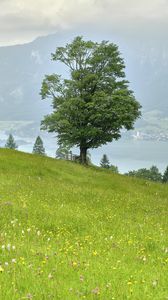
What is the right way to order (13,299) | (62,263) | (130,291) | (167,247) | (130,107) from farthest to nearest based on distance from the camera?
(130,107), (167,247), (62,263), (130,291), (13,299)

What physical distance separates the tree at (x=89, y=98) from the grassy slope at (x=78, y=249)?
26.8 metres

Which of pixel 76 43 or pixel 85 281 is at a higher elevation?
pixel 76 43

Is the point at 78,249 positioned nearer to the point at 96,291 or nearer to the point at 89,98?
the point at 96,291

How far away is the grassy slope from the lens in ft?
25.3

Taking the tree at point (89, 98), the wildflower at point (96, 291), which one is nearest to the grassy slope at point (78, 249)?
the wildflower at point (96, 291)

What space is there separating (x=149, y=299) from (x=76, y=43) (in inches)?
1913

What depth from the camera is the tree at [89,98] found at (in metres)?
48.8

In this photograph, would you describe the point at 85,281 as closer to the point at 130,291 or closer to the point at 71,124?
the point at 130,291

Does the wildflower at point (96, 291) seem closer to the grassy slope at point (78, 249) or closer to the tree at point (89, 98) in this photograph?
the grassy slope at point (78, 249)

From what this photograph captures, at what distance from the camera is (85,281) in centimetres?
819

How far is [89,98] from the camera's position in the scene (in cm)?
5150

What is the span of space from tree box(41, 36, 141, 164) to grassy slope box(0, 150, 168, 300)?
26784mm

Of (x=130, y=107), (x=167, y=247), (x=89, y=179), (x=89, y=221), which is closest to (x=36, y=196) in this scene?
(x=89, y=221)

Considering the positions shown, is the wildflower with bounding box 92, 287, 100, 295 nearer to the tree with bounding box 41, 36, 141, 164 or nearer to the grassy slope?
the grassy slope
